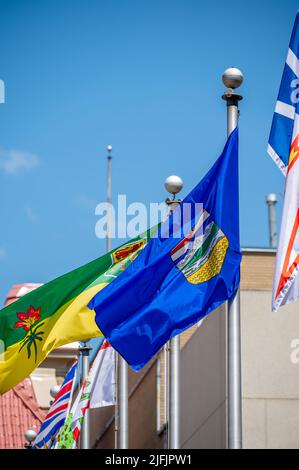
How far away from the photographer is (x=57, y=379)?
44.9 meters

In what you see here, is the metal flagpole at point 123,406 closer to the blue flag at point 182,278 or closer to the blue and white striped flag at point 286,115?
the blue flag at point 182,278

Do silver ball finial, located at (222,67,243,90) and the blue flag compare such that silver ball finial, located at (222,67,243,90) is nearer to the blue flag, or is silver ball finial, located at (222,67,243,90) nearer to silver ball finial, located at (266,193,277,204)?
the blue flag

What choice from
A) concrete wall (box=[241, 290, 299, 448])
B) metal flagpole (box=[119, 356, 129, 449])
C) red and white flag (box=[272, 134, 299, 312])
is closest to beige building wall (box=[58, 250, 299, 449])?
concrete wall (box=[241, 290, 299, 448])

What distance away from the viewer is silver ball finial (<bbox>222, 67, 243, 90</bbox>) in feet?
49.4

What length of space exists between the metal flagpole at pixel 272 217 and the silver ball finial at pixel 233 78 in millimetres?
28226

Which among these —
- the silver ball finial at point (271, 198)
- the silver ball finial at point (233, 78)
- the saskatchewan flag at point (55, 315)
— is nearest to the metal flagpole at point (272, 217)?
the silver ball finial at point (271, 198)

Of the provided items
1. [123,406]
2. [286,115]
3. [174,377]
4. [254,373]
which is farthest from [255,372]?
[286,115]

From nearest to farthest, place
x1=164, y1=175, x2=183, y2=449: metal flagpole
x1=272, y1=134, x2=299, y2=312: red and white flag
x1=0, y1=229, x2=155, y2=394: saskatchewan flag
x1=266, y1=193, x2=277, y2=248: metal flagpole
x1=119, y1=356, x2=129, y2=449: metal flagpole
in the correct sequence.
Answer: x1=272, y1=134, x2=299, y2=312: red and white flag < x1=0, y1=229, x2=155, y2=394: saskatchewan flag < x1=164, y1=175, x2=183, y2=449: metal flagpole < x1=119, y1=356, x2=129, y2=449: metal flagpole < x1=266, y1=193, x2=277, y2=248: metal flagpole

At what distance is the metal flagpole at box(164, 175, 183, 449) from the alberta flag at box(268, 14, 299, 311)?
420 centimetres

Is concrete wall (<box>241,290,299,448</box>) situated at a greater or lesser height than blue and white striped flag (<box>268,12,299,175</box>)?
lesser

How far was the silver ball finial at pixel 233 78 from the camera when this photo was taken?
15055mm

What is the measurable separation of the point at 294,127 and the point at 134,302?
2.77 m
